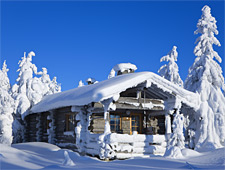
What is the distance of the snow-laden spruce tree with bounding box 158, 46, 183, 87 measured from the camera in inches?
1309

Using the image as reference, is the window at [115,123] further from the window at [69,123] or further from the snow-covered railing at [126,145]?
the snow-covered railing at [126,145]

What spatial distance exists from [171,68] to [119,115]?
15061 mm

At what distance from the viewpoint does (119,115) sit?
20438 mm

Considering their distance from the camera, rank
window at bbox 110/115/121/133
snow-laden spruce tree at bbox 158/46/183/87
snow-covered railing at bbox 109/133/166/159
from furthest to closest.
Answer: snow-laden spruce tree at bbox 158/46/183/87 → window at bbox 110/115/121/133 → snow-covered railing at bbox 109/133/166/159

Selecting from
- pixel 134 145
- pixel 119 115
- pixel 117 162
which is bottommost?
pixel 117 162

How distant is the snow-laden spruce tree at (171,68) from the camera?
33.2m

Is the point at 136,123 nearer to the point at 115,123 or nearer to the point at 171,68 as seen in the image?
the point at 115,123

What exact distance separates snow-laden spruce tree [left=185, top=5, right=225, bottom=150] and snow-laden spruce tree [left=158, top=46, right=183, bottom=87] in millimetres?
10310

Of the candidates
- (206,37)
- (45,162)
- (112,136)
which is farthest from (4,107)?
(206,37)

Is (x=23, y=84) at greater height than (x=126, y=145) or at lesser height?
Result: greater

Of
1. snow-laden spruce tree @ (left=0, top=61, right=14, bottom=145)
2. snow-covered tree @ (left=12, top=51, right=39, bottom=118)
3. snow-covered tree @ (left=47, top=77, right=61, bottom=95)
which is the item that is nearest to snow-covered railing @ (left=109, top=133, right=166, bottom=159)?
snow-laden spruce tree @ (left=0, top=61, right=14, bottom=145)

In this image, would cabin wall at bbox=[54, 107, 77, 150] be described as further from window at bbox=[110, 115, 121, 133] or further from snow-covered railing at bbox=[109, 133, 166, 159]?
snow-covered railing at bbox=[109, 133, 166, 159]

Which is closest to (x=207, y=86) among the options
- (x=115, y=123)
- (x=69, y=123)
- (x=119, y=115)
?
(x=119, y=115)

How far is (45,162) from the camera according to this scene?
14.1 m
